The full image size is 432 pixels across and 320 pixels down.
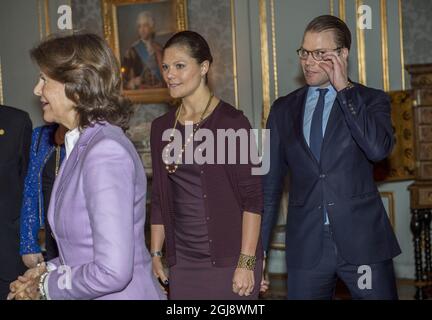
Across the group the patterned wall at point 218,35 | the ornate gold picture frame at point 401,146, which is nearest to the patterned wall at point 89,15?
the patterned wall at point 218,35

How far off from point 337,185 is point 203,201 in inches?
22.7

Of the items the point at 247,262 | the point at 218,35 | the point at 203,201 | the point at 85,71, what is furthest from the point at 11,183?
the point at 218,35

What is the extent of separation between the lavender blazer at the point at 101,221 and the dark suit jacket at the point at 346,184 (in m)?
1.17

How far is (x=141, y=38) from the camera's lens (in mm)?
6949

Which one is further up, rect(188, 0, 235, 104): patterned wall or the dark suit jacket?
rect(188, 0, 235, 104): patterned wall

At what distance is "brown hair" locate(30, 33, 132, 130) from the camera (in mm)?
1887

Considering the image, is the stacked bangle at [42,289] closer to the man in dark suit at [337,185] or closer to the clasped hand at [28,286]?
the clasped hand at [28,286]

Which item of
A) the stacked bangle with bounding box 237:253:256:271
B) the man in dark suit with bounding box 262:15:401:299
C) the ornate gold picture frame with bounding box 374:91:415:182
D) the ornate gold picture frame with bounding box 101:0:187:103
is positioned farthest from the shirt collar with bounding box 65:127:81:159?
the ornate gold picture frame with bounding box 101:0:187:103

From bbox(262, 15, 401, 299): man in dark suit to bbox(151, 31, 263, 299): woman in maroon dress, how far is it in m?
0.20

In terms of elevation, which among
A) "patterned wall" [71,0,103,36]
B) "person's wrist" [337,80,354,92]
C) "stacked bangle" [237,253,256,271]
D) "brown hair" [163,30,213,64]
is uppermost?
"patterned wall" [71,0,103,36]

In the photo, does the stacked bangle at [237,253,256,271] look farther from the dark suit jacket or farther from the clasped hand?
the clasped hand

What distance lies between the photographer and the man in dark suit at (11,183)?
318 cm
